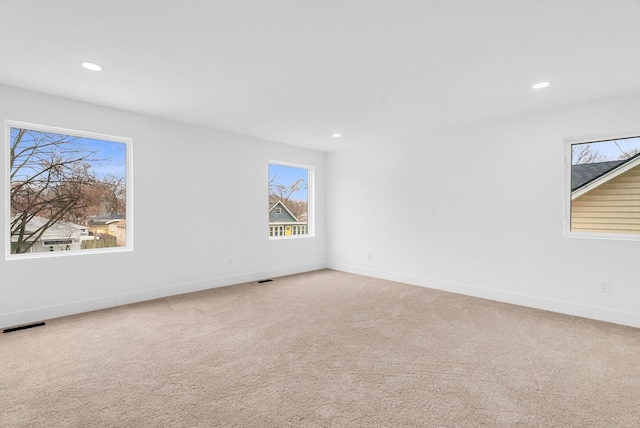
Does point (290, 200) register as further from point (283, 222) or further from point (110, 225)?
point (110, 225)

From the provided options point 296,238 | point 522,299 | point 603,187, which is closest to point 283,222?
point 296,238

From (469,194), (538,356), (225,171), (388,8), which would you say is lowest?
(538,356)

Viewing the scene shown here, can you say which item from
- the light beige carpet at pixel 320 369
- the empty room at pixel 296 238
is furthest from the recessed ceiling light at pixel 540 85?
the light beige carpet at pixel 320 369

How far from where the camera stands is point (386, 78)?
2.82 m

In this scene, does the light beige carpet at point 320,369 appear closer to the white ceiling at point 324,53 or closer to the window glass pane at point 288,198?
the window glass pane at point 288,198

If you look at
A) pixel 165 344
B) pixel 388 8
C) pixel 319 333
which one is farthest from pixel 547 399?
pixel 165 344

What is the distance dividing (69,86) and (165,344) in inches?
104

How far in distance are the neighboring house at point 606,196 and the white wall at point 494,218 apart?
0.70 feet

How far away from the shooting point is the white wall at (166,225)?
320 cm

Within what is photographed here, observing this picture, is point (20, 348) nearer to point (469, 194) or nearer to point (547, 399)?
point (547, 399)

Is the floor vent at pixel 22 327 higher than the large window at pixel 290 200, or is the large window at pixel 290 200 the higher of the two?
the large window at pixel 290 200

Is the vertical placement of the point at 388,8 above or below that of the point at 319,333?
above

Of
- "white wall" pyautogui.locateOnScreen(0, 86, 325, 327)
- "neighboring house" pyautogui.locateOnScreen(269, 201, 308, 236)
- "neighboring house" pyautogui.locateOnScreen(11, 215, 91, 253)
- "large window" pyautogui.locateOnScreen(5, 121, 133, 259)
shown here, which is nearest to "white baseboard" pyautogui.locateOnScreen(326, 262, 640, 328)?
"neighboring house" pyautogui.locateOnScreen(269, 201, 308, 236)

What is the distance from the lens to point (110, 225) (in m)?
3.83
